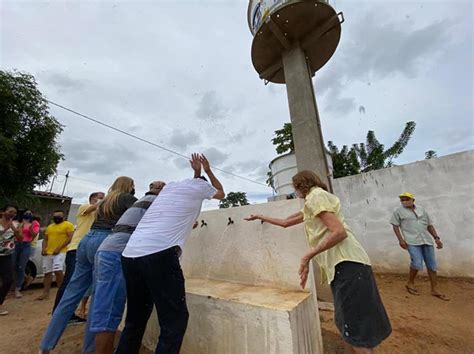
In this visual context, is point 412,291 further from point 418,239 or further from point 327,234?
point 327,234

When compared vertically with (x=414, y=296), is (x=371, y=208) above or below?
above

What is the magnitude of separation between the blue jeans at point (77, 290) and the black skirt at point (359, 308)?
199 centimetres

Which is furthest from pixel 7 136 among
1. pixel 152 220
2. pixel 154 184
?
pixel 152 220

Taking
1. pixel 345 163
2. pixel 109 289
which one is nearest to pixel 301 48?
pixel 109 289

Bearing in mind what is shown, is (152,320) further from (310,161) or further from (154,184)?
(310,161)

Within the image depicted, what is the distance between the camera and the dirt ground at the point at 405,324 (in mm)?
2201

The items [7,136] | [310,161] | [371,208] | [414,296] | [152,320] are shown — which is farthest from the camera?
[7,136]

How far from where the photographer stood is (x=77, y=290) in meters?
2.20

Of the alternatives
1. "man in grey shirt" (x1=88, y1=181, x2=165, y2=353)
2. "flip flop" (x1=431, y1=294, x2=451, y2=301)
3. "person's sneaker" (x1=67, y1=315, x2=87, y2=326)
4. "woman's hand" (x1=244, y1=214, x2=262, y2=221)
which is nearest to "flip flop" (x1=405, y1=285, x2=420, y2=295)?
"flip flop" (x1=431, y1=294, x2=451, y2=301)

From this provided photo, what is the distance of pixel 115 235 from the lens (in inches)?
71.4

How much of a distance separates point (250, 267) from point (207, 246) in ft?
2.07

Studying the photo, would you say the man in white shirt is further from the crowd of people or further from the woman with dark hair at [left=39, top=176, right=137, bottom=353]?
the woman with dark hair at [left=39, top=176, right=137, bottom=353]

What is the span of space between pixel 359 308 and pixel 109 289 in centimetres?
176

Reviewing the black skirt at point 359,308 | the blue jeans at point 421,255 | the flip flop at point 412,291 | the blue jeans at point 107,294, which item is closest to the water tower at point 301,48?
the blue jeans at point 421,255
